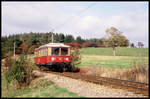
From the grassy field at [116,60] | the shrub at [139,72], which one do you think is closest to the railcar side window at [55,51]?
the grassy field at [116,60]

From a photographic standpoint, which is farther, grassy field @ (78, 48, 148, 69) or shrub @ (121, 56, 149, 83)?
grassy field @ (78, 48, 148, 69)

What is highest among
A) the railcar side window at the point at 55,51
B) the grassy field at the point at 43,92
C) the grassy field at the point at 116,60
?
the railcar side window at the point at 55,51

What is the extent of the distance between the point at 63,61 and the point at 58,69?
6.78ft

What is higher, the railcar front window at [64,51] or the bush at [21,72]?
the railcar front window at [64,51]

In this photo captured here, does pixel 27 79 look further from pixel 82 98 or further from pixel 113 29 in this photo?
pixel 113 29

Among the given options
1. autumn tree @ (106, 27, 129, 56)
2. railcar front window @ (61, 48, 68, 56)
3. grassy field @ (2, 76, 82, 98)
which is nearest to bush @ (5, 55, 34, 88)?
grassy field @ (2, 76, 82, 98)

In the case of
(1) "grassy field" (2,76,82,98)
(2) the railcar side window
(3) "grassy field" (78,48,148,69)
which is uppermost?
(2) the railcar side window

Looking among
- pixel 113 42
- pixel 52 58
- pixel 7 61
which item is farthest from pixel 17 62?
pixel 113 42

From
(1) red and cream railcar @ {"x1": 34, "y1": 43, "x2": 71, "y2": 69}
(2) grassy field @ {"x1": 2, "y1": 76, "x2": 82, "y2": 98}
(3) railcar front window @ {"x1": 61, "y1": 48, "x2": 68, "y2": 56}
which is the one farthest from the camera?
(3) railcar front window @ {"x1": 61, "y1": 48, "x2": 68, "y2": 56}

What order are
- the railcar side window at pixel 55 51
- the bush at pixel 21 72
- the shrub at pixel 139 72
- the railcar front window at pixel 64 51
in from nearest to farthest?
the shrub at pixel 139 72, the bush at pixel 21 72, the railcar side window at pixel 55 51, the railcar front window at pixel 64 51

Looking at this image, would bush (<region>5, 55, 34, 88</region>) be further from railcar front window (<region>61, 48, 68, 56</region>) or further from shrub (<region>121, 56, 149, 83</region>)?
shrub (<region>121, 56, 149, 83</region>)

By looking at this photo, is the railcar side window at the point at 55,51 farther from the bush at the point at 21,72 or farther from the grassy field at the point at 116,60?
the grassy field at the point at 116,60

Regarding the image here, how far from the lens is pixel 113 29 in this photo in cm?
6059

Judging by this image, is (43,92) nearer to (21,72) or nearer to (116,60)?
(21,72)
